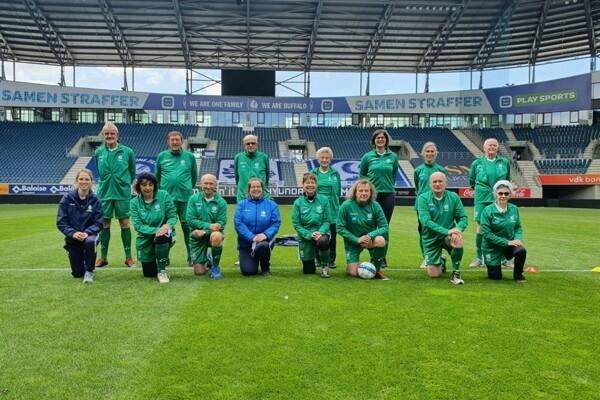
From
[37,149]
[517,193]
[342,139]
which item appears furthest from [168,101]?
[517,193]

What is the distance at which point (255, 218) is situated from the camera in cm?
626

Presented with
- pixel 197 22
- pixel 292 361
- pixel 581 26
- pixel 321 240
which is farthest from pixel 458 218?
pixel 581 26

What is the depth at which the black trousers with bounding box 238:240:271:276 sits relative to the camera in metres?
6.04

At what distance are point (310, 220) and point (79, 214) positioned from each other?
2.81m

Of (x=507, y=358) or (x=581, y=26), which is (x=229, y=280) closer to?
(x=507, y=358)

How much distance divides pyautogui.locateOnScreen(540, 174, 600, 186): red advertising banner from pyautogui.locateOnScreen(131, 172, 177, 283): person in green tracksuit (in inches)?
1282

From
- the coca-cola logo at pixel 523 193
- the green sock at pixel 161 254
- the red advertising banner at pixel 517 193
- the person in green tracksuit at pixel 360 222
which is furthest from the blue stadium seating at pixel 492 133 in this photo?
the green sock at pixel 161 254

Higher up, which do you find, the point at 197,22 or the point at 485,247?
the point at 197,22

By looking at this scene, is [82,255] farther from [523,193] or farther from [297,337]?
[523,193]

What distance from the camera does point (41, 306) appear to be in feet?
15.0

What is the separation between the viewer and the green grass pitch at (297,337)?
2812 millimetres

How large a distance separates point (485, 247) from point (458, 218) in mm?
470

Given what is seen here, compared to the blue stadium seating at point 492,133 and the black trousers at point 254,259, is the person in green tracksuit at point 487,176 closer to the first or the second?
the black trousers at point 254,259

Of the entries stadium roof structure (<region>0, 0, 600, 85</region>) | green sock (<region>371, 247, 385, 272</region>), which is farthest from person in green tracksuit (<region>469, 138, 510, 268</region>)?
stadium roof structure (<region>0, 0, 600, 85</region>)
